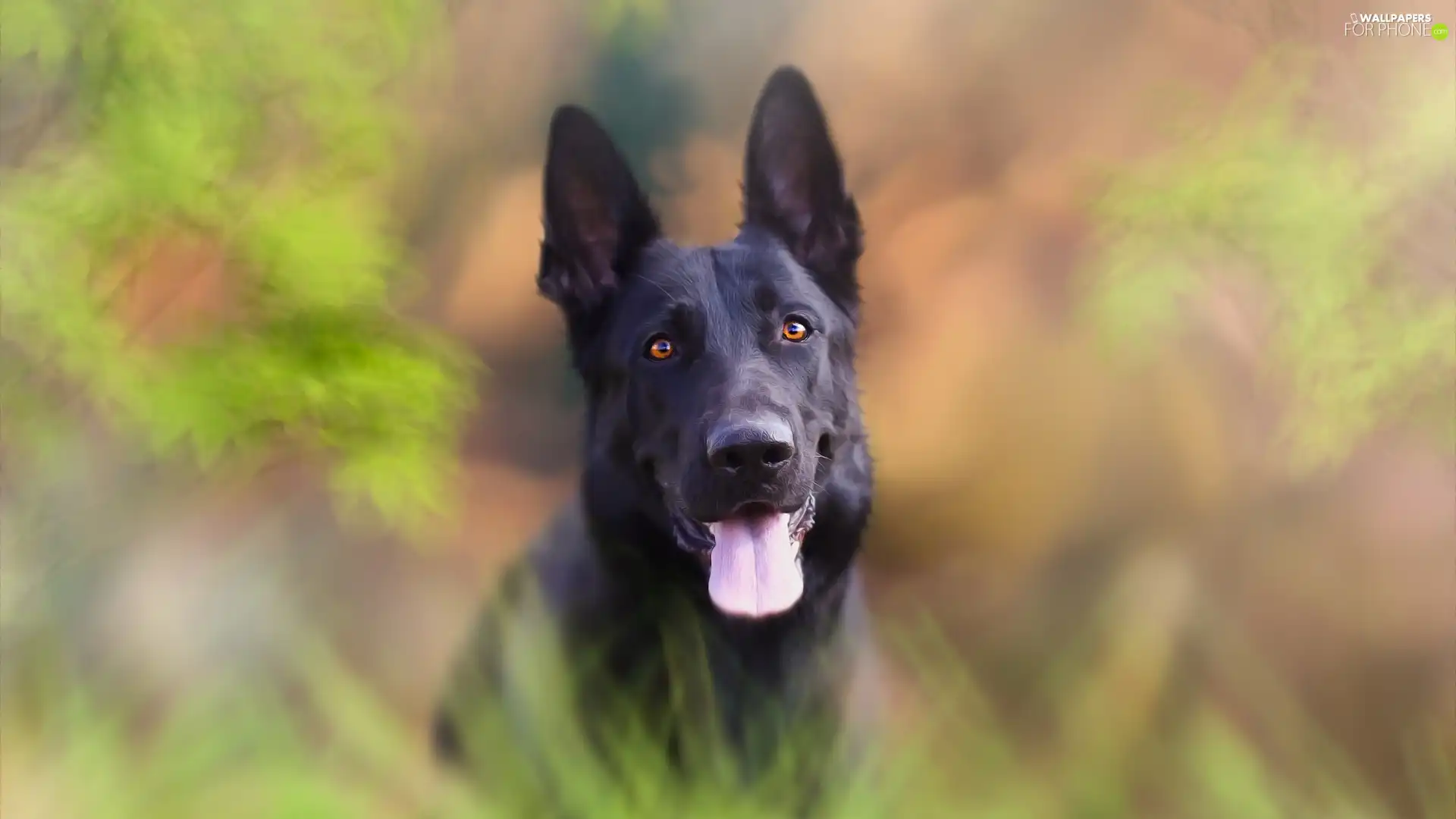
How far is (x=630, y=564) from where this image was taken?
142 centimetres

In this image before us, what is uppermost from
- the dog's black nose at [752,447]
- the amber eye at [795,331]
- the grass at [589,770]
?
the amber eye at [795,331]

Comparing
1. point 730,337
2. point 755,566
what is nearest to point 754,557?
point 755,566

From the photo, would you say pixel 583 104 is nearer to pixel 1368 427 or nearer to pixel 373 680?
pixel 373 680

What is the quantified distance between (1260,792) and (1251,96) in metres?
1.03

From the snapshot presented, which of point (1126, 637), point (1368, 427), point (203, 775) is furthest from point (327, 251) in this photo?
point (1368, 427)

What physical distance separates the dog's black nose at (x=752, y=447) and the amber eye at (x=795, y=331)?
192mm

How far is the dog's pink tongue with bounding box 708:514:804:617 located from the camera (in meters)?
1.28

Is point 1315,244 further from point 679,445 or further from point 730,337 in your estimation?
point 679,445

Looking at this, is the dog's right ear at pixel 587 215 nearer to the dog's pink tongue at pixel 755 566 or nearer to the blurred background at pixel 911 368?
the blurred background at pixel 911 368

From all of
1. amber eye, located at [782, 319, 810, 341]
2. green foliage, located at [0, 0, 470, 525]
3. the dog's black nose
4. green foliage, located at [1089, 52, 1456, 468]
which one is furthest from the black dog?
green foliage, located at [1089, 52, 1456, 468]

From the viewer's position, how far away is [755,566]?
1.29 m

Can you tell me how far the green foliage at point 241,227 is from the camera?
4.54 feet

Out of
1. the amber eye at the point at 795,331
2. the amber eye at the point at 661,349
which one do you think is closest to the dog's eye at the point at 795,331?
the amber eye at the point at 795,331

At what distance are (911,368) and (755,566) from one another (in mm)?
418
